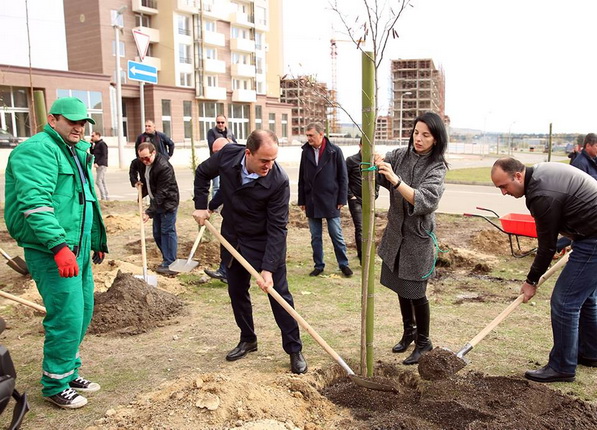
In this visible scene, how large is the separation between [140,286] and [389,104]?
11.0 feet

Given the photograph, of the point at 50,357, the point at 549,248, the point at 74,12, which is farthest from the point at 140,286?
the point at 74,12

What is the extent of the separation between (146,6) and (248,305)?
154ft

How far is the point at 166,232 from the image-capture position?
679 centimetres

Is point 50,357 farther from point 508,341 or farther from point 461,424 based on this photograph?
point 508,341

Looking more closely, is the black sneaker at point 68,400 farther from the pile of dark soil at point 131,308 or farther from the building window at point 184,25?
the building window at point 184,25

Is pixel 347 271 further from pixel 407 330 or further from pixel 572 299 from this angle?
pixel 572 299

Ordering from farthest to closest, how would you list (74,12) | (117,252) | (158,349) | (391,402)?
1. (74,12)
2. (117,252)
3. (158,349)
4. (391,402)

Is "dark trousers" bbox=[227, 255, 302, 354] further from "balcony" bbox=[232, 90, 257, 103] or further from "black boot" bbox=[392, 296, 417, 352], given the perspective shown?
"balcony" bbox=[232, 90, 257, 103]

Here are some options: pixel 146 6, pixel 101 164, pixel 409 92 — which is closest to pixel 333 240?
pixel 409 92

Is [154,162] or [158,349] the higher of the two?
[154,162]

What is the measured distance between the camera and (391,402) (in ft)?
11.0

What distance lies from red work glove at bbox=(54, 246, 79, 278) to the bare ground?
907 millimetres

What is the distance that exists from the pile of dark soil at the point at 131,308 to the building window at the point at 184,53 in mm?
45211

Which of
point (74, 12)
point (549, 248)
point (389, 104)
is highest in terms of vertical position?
point (74, 12)
